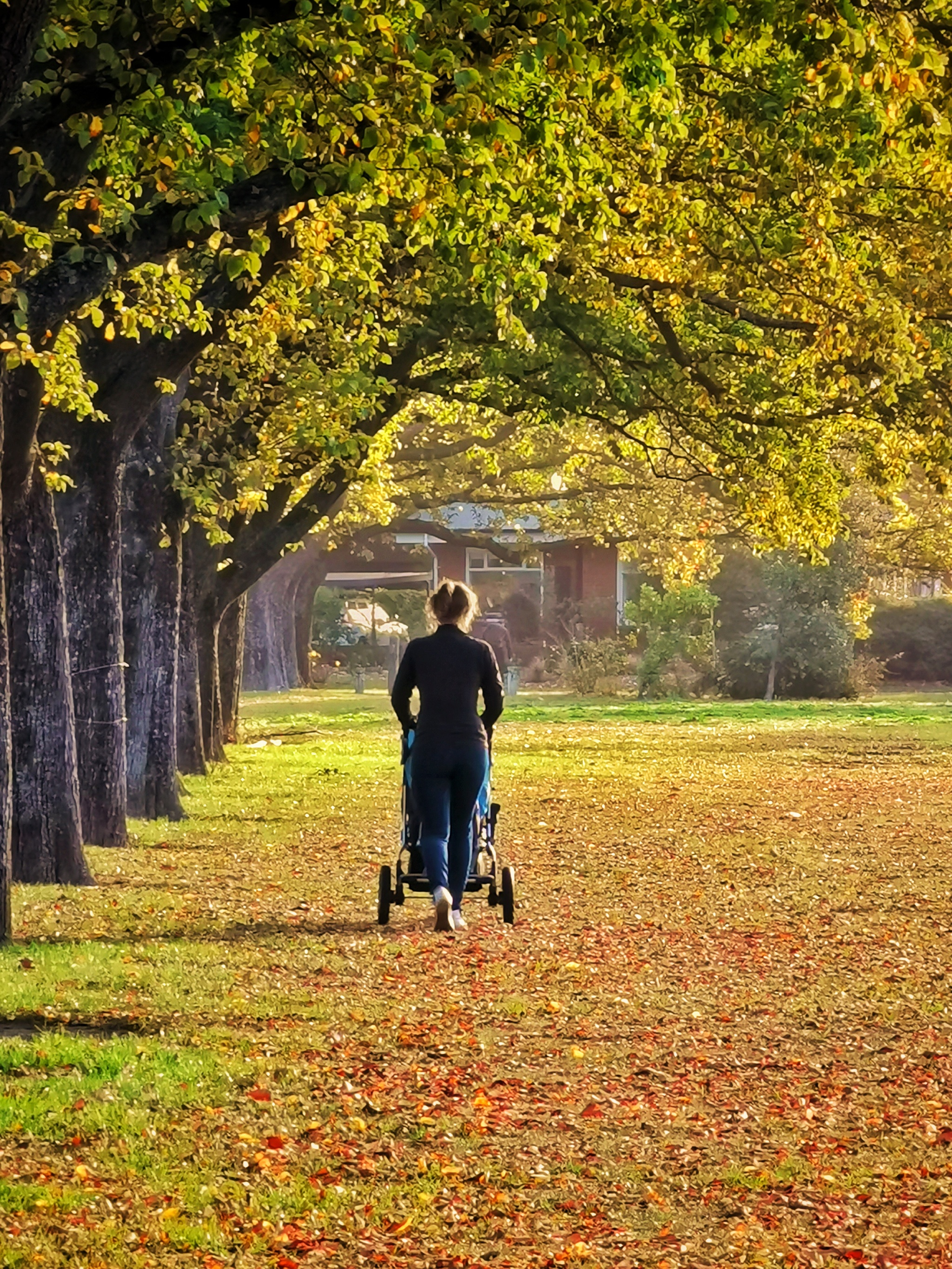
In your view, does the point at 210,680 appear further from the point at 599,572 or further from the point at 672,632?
the point at 599,572

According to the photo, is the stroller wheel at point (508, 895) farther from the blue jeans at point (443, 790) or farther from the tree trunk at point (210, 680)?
the tree trunk at point (210, 680)

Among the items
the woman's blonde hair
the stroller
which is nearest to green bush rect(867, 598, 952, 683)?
the stroller

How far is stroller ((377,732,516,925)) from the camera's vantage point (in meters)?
12.2

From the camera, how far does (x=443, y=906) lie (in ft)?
39.4

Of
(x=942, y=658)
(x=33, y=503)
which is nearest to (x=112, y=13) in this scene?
(x=33, y=503)

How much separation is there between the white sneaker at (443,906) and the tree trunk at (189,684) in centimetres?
1443

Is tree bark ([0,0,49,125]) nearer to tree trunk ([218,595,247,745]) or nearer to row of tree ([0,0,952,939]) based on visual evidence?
row of tree ([0,0,952,939])

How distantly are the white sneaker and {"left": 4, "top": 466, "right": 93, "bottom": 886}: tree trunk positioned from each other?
4.15 metres

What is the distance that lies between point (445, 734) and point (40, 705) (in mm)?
4262

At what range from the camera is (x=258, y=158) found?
11.0 meters

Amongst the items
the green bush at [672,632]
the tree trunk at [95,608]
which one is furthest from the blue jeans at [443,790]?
the green bush at [672,632]

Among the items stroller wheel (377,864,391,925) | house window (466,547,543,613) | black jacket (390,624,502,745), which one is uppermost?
house window (466,547,543,613)

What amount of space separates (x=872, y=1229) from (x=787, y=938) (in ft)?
22.4

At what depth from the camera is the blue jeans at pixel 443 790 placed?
11945 millimetres
